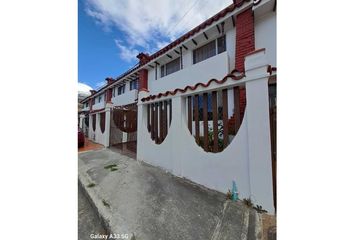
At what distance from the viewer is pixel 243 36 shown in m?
5.03

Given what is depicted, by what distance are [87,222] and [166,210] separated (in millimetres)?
1192

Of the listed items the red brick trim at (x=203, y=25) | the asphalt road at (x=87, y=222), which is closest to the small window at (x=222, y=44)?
the red brick trim at (x=203, y=25)

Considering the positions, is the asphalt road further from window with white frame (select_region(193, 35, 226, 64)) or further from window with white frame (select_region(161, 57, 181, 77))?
window with white frame (select_region(161, 57, 181, 77))

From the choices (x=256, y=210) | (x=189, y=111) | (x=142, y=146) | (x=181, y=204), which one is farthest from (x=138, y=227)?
(x=142, y=146)

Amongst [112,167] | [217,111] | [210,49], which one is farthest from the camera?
[210,49]

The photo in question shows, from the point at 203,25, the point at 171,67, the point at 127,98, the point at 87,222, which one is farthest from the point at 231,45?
the point at 127,98

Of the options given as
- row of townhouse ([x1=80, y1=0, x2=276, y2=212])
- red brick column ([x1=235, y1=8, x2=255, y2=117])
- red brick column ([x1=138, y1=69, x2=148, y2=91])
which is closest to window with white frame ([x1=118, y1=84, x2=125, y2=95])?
red brick column ([x1=138, y1=69, x2=148, y2=91])

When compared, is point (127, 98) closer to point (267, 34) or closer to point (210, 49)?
point (210, 49)

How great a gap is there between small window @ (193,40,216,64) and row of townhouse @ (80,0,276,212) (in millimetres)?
43

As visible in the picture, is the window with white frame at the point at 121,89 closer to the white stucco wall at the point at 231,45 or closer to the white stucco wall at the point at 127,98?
the white stucco wall at the point at 127,98

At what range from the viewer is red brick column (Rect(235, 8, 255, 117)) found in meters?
4.90

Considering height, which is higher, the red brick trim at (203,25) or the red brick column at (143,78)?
the red brick trim at (203,25)

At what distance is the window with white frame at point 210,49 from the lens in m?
6.06

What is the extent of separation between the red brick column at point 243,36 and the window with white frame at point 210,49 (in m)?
0.90
